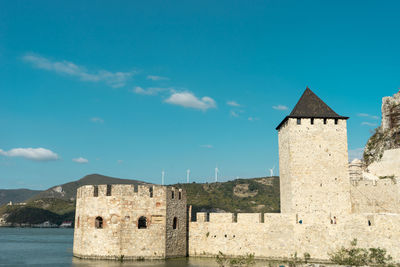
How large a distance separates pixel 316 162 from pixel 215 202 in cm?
6129

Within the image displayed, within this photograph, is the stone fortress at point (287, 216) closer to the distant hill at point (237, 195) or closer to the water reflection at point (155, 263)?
the water reflection at point (155, 263)

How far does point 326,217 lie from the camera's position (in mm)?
20422

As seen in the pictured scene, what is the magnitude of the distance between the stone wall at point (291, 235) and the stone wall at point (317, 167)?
1225 millimetres

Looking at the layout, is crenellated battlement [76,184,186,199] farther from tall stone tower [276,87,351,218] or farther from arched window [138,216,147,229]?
tall stone tower [276,87,351,218]

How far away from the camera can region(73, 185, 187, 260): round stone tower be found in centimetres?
2038

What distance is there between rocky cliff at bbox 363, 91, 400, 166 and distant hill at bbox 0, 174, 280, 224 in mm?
34964

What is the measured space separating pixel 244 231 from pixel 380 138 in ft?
81.7

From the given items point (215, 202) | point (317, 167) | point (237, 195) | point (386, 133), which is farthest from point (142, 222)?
point (237, 195)

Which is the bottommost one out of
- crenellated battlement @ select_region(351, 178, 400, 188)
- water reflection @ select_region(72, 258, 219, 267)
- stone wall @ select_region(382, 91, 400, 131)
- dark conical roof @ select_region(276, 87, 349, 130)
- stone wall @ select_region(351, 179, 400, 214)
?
water reflection @ select_region(72, 258, 219, 267)

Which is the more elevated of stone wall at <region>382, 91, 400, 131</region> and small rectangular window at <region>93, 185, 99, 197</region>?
stone wall at <region>382, 91, 400, 131</region>

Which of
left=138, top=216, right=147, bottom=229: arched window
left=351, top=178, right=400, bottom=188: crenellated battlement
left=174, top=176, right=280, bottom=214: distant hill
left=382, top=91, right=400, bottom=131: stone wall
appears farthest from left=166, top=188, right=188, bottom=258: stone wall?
left=174, top=176, right=280, bottom=214: distant hill

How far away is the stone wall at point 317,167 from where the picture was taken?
22.1 m

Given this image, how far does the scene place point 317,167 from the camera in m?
22.5

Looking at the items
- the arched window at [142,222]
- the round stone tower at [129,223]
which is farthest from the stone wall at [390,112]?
the arched window at [142,222]
